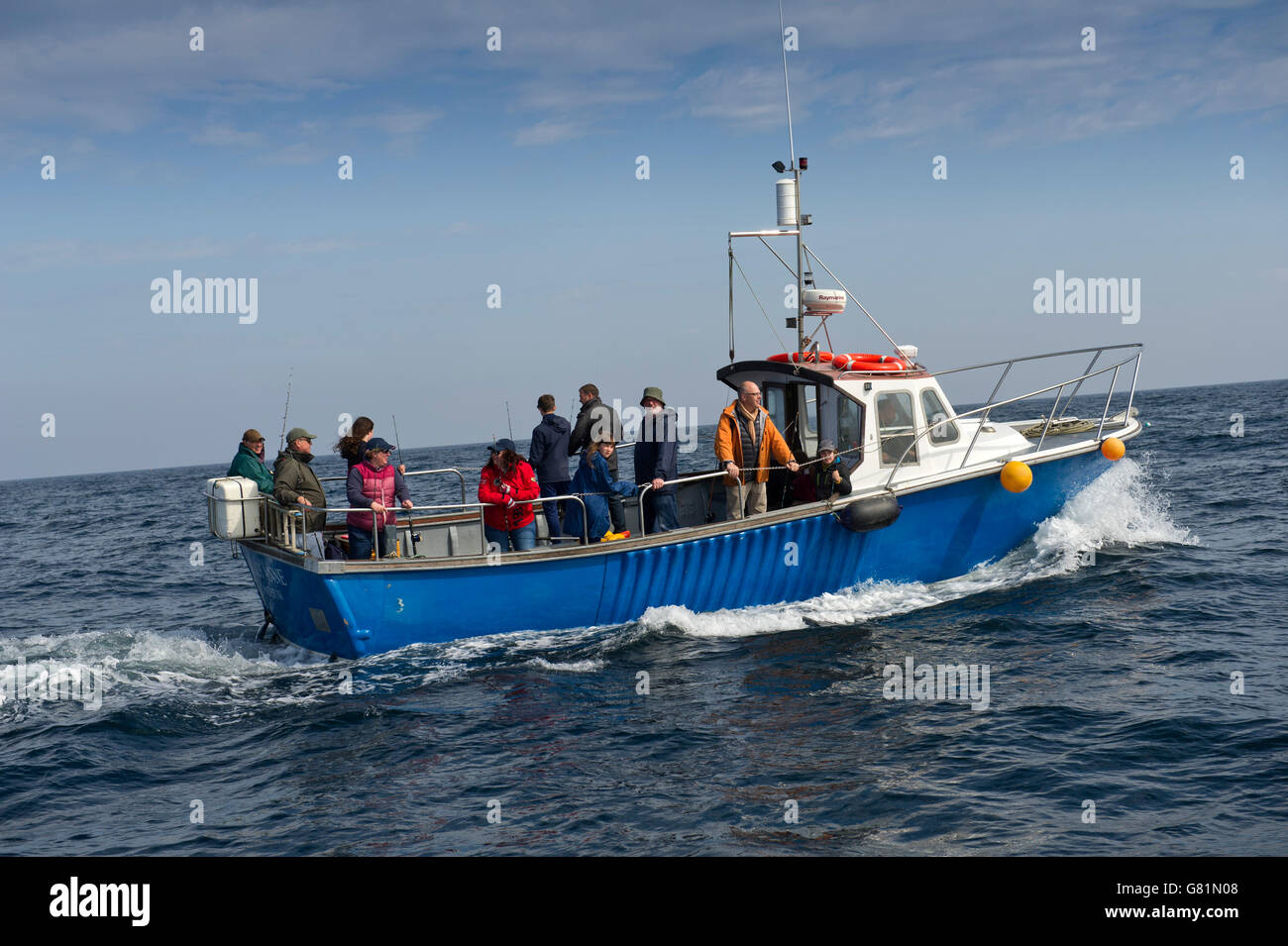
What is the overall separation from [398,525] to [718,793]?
6237 millimetres

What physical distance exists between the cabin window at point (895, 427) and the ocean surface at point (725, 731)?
1.49m

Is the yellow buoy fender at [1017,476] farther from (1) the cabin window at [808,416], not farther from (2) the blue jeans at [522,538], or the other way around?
(2) the blue jeans at [522,538]

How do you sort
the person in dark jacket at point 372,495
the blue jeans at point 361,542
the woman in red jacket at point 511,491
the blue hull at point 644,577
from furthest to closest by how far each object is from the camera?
the woman in red jacket at point 511,491
the blue jeans at point 361,542
the person in dark jacket at point 372,495
the blue hull at point 644,577

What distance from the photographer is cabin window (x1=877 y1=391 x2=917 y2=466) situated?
11.2 metres

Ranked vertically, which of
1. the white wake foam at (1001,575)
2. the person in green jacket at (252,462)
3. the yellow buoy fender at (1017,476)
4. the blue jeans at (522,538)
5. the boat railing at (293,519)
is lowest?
the white wake foam at (1001,575)

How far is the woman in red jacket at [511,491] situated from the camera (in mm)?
10125

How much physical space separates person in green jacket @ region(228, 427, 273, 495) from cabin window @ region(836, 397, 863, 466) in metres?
6.26

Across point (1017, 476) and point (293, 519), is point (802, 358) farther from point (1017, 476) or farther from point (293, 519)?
point (293, 519)

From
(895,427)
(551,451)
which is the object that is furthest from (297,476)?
(895,427)

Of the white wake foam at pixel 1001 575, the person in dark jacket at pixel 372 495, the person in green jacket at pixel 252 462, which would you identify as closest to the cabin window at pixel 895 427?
the white wake foam at pixel 1001 575

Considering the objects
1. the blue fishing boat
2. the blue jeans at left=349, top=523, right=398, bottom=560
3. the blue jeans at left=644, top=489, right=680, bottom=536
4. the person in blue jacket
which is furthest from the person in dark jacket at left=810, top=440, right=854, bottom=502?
the blue jeans at left=349, top=523, right=398, bottom=560

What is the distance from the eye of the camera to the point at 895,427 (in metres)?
11.3
